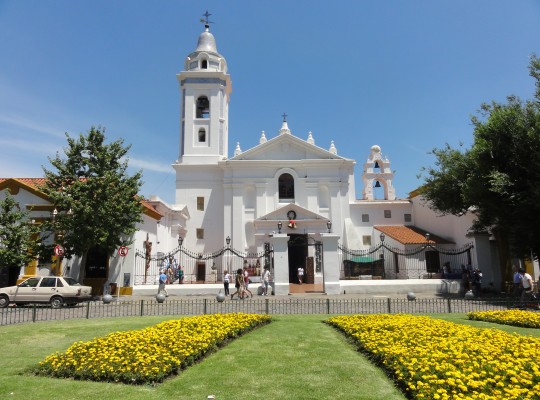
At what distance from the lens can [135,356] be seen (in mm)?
6898

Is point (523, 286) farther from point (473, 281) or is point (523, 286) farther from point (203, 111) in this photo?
point (203, 111)

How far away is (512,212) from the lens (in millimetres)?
18031

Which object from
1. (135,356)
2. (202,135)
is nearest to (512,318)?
(135,356)

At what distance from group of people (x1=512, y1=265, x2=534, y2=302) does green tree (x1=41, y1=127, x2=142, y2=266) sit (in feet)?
59.6

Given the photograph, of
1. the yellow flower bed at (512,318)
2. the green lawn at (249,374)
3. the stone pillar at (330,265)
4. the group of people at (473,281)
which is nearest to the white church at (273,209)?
the group of people at (473,281)

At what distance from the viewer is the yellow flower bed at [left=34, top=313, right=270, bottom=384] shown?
253 inches

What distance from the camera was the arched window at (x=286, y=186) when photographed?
116 feet

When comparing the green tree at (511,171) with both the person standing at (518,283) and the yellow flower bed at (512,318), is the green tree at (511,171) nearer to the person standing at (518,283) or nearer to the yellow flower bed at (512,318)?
the person standing at (518,283)

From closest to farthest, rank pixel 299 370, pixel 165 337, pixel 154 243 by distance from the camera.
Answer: pixel 299 370 < pixel 165 337 < pixel 154 243

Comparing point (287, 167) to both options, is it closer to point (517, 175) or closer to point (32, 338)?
point (517, 175)

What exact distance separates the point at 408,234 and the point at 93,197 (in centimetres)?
2453

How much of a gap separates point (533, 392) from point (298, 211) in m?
27.3

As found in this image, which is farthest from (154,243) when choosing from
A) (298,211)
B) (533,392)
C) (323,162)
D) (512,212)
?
(533,392)

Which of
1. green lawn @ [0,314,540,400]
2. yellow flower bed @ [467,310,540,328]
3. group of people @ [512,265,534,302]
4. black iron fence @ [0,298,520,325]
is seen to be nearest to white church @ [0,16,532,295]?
group of people @ [512,265,534,302]
